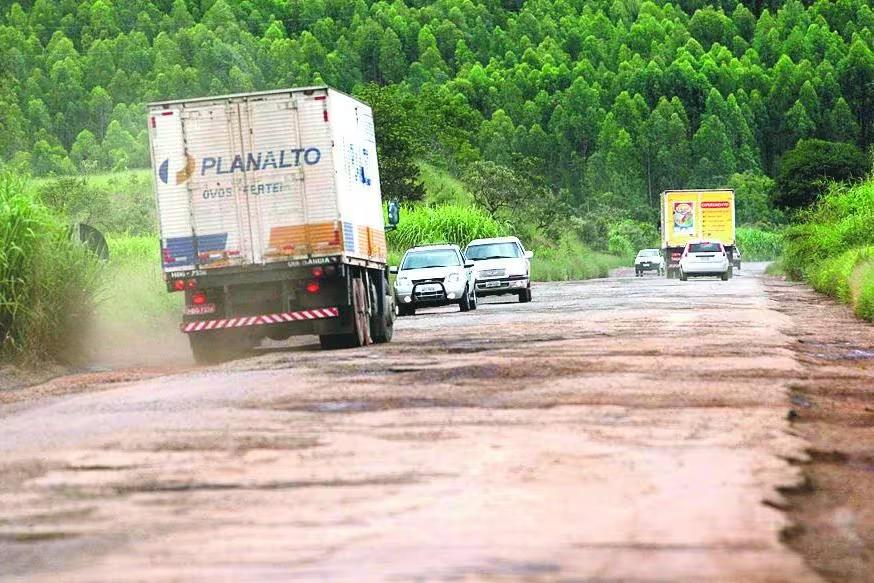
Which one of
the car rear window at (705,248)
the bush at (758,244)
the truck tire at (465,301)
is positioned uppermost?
the truck tire at (465,301)

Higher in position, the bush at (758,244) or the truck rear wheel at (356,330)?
the truck rear wheel at (356,330)

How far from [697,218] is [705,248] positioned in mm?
9426

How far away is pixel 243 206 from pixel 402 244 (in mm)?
34483

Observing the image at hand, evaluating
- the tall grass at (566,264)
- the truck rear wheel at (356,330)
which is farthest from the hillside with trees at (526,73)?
the truck rear wheel at (356,330)

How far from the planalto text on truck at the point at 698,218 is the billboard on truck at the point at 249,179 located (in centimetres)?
4633

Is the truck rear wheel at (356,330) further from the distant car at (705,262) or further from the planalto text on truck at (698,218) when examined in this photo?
the planalto text on truck at (698,218)

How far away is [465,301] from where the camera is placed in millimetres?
37062

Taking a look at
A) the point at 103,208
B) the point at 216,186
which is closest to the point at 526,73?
the point at 103,208

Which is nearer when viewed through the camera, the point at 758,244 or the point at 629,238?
the point at 629,238

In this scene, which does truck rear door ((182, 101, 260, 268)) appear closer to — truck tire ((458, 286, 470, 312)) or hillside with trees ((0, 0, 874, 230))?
truck tire ((458, 286, 470, 312))

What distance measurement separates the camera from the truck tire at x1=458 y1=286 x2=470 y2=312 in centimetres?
3691

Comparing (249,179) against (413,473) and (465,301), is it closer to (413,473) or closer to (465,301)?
(413,473)

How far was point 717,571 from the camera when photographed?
6492 millimetres

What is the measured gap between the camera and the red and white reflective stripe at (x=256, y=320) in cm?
2203
